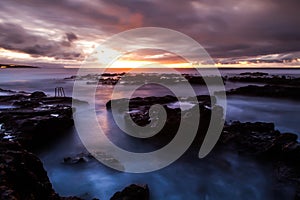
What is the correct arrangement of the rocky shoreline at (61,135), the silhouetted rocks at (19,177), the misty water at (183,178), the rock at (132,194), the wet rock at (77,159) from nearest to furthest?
1. the silhouetted rocks at (19,177)
2. the rocky shoreline at (61,135)
3. the rock at (132,194)
4. the misty water at (183,178)
5. the wet rock at (77,159)

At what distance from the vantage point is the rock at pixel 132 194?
6.24 metres

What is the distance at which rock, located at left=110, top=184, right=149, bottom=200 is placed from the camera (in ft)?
20.5

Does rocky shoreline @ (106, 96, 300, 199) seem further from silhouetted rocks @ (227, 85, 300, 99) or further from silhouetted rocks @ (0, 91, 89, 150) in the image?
silhouetted rocks @ (227, 85, 300, 99)

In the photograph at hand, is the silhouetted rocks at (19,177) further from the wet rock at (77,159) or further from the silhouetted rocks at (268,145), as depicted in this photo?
the silhouetted rocks at (268,145)

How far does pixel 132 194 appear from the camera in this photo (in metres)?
6.32

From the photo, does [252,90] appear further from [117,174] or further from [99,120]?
[117,174]

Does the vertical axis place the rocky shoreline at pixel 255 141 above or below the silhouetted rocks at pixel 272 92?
below

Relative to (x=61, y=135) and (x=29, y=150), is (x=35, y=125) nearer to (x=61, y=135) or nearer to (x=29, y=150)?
(x=29, y=150)

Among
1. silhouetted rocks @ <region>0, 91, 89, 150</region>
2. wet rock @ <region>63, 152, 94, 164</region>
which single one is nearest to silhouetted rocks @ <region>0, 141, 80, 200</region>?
wet rock @ <region>63, 152, 94, 164</region>

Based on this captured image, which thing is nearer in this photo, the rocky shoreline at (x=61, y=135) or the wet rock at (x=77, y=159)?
the rocky shoreline at (x=61, y=135)

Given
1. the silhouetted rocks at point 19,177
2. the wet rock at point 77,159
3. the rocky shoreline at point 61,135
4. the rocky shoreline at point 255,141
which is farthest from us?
the wet rock at point 77,159

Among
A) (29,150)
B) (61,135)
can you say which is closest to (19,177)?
(29,150)

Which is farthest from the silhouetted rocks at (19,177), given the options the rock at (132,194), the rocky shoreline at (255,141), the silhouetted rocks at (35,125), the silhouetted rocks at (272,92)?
the silhouetted rocks at (272,92)

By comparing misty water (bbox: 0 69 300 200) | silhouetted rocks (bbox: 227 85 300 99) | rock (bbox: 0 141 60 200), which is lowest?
misty water (bbox: 0 69 300 200)
